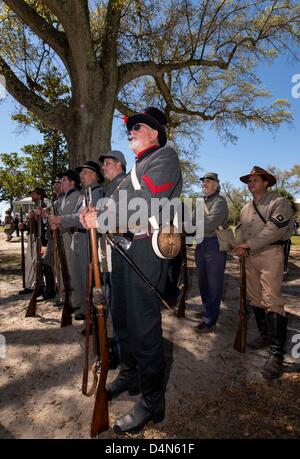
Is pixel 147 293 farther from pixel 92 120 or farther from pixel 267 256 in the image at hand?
pixel 92 120

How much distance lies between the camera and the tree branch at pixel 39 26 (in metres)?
7.68

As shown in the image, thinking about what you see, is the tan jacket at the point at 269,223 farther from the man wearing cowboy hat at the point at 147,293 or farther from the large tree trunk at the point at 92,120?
the large tree trunk at the point at 92,120

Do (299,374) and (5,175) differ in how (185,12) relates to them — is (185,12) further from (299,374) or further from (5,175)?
(5,175)

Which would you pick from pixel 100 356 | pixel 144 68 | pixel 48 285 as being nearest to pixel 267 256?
pixel 100 356

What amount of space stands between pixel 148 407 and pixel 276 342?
5.95 feet

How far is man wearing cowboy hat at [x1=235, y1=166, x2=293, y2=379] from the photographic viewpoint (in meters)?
3.54

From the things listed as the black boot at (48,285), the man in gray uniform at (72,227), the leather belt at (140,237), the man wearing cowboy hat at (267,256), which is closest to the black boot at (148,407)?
the leather belt at (140,237)

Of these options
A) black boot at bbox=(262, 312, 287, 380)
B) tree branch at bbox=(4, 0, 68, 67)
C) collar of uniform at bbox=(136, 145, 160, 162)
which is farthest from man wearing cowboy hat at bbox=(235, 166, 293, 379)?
tree branch at bbox=(4, 0, 68, 67)

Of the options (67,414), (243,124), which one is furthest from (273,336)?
(243,124)

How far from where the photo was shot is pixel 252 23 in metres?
10.6

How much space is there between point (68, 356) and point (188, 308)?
263 centimetres

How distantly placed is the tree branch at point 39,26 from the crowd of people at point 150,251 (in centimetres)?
520

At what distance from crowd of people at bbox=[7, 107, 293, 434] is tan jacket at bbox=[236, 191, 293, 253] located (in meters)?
0.01

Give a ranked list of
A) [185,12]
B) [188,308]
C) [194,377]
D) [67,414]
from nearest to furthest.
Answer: [67,414] → [194,377] → [188,308] → [185,12]
